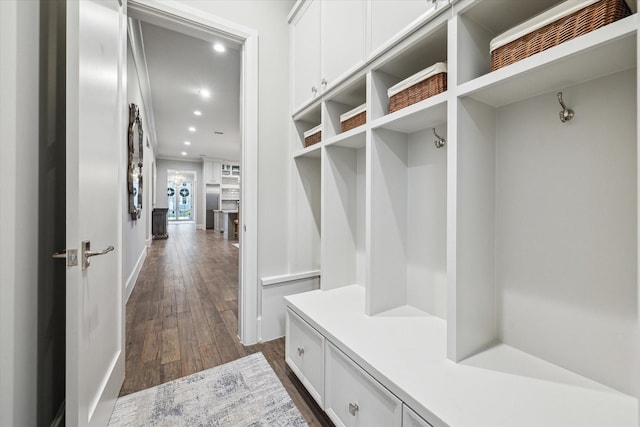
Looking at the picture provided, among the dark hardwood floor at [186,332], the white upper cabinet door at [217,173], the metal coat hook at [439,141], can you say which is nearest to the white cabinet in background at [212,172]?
the white upper cabinet door at [217,173]

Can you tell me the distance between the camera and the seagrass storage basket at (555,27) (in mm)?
713

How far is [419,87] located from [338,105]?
0.73m

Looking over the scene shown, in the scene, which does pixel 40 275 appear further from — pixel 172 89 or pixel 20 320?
pixel 172 89

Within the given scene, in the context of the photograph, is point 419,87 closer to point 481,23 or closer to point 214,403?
point 481,23

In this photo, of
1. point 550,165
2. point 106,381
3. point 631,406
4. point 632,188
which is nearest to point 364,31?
point 550,165

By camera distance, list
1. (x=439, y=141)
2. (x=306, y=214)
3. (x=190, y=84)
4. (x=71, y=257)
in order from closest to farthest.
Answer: (x=71, y=257)
(x=439, y=141)
(x=306, y=214)
(x=190, y=84)

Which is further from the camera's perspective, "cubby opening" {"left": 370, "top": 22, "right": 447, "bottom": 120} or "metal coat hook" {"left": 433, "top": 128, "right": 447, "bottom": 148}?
"metal coat hook" {"left": 433, "top": 128, "right": 447, "bottom": 148}

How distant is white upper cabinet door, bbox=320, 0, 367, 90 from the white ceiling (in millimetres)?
797

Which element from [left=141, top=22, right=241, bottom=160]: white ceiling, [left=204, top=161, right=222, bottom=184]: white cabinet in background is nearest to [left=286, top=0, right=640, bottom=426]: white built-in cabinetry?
[left=141, top=22, right=241, bottom=160]: white ceiling

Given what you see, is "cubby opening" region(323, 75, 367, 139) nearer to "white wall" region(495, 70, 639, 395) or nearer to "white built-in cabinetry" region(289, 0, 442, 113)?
"white built-in cabinetry" region(289, 0, 442, 113)

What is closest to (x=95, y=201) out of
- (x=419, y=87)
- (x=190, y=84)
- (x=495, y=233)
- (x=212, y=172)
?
(x=419, y=87)

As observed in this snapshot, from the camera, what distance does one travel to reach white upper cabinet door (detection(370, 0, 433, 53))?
112cm

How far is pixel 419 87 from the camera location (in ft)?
3.91

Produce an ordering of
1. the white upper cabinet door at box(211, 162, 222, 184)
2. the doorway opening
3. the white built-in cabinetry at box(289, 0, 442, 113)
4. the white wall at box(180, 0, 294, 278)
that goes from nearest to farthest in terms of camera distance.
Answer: the white built-in cabinetry at box(289, 0, 442, 113) < the white wall at box(180, 0, 294, 278) < the white upper cabinet door at box(211, 162, 222, 184) < the doorway opening
